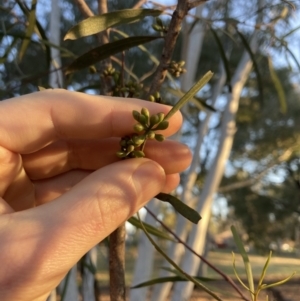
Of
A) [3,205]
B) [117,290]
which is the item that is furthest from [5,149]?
[117,290]

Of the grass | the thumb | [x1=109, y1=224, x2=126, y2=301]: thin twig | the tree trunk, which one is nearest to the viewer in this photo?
the thumb

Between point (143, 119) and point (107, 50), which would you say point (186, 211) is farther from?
point (107, 50)

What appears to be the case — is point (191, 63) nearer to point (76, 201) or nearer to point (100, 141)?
point (100, 141)

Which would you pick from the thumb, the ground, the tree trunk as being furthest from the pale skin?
the tree trunk

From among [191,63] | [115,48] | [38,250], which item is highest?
[115,48]

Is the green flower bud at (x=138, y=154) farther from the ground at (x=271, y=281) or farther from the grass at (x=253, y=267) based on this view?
the grass at (x=253, y=267)

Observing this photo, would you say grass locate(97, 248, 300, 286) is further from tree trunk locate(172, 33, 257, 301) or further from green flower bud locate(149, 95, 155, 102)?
green flower bud locate(149, 95, 155, 102)

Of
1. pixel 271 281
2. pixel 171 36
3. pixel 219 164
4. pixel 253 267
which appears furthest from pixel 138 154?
pixel 271 281
